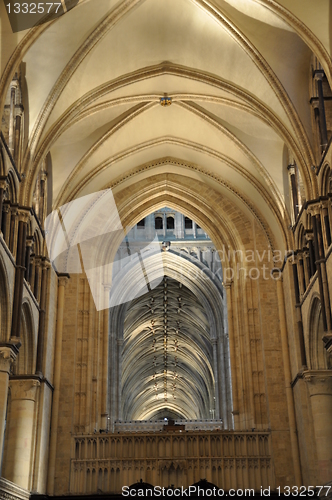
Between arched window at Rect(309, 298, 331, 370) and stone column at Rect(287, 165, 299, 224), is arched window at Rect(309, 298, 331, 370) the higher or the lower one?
the lower one

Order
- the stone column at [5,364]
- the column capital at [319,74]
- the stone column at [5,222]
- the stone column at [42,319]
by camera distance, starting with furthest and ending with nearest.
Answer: the stone column at [42,319] < the column capital at [319,74] < the stone column at [5,222] < the stone column at [5,364]

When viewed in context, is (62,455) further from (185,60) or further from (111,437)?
(185,60)

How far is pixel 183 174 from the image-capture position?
21.9m

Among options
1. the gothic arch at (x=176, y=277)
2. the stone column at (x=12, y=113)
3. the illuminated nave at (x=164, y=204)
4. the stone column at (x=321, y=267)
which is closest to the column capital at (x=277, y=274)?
the illuminated nave at (x=164, y=204)

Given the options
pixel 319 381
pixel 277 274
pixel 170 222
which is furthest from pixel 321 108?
pixel 170 222

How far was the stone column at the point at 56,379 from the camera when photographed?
1716cm

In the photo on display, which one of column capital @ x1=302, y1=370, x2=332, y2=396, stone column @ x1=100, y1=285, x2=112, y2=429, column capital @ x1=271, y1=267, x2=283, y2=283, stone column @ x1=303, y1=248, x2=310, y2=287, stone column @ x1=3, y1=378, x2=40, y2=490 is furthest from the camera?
stone column @ x1=100, y1=285, x2=112, y2=429

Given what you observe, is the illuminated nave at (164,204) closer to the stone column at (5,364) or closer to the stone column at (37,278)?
the stone column at (5,364)

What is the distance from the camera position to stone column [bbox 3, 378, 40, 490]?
14914mm

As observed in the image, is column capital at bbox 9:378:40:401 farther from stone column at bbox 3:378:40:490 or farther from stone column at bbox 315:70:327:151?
stone column at bbox 315:70:327:151

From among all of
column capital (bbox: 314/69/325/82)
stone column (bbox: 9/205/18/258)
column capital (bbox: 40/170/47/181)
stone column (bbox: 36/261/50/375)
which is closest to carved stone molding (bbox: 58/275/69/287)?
stone column (bbox: 36/261/50/375)

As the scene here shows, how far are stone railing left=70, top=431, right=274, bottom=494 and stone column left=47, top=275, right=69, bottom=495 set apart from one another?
2.12 feet

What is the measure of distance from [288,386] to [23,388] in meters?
7.61

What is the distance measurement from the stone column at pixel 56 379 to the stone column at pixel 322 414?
7.19 meters
